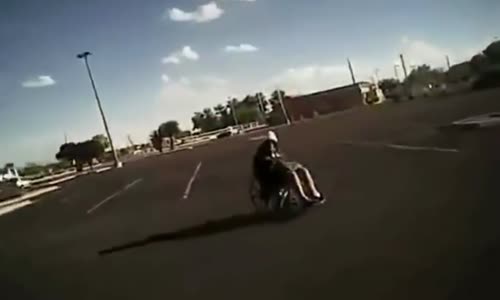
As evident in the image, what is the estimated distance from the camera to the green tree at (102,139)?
359 cm

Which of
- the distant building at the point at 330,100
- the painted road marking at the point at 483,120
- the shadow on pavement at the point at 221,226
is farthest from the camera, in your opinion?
the shadow on pavement at the point at 221,226

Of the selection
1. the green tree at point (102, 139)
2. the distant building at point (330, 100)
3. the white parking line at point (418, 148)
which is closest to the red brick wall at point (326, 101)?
the distant building at point (330, 100)

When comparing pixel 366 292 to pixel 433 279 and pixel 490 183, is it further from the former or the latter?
pixel 490 183

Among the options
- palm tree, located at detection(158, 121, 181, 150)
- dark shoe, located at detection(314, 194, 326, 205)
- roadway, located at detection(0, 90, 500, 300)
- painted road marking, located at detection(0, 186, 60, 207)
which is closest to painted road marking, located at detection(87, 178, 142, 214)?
roadway, located at detection(0, 90, 500, 300)

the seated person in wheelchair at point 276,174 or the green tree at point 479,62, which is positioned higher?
the green tree at point 479,62

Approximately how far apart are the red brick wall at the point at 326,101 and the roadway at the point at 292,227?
108 mm

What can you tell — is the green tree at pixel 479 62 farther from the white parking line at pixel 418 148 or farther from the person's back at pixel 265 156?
the person's back at pixel 265 156

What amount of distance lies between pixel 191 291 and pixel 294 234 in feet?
3.18

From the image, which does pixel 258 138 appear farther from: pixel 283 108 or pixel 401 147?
pixel 401 147

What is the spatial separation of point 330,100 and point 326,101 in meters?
0.02

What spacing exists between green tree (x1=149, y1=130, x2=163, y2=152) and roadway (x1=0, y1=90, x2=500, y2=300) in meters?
0.16

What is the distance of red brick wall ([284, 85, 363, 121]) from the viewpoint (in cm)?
364

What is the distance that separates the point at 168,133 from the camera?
3.60 metres

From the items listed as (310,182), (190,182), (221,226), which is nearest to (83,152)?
(190,182)
